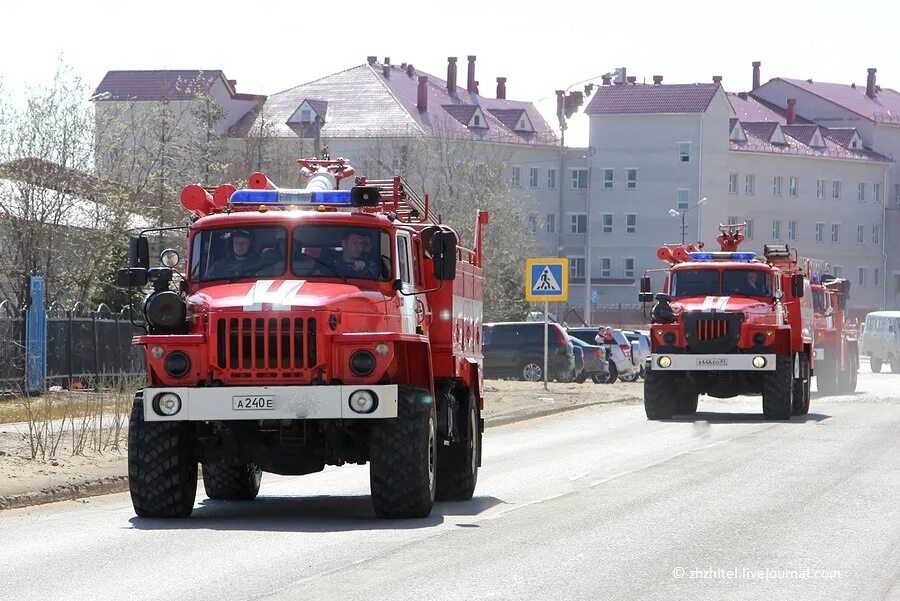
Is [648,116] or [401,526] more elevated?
[648,116]

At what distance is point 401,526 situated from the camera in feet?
45.4

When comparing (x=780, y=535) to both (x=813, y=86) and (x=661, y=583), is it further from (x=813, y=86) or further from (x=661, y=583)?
(x=813, y=86)

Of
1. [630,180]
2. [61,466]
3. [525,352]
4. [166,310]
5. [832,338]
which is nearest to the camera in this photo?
[166,310]

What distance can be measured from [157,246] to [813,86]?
87993 mm

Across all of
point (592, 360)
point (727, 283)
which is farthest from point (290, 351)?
point (592, 360)

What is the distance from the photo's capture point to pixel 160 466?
14.0 metres

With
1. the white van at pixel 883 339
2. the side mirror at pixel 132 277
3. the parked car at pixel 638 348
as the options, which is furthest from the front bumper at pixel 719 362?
the white van at pixel 883 339

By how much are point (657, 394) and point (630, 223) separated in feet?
280

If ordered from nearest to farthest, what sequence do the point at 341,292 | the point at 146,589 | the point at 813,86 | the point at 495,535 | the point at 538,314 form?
the point at 146,589 < the point at 495,535 < the point at 341,292 < the point at 538,314 < the point at 813,86

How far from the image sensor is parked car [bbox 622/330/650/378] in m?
50.4

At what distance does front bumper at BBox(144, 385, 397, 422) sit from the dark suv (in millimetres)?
31273

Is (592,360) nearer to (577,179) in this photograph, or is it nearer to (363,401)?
(363,401)

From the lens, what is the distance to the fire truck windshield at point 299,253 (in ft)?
48.7

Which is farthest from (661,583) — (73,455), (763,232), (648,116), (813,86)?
(813,86)
